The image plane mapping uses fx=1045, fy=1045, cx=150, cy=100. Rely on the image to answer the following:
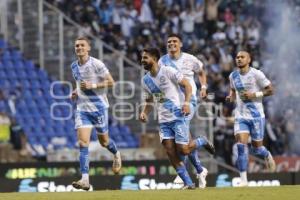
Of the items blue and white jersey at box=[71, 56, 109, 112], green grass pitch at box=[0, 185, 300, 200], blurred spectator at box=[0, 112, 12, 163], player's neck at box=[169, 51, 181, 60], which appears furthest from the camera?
blurred spectator at box=[0, 112, 12, 163]

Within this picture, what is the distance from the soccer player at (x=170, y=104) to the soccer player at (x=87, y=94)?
45.6 inches

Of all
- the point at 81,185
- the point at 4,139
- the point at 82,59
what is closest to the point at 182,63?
the point at 82,59

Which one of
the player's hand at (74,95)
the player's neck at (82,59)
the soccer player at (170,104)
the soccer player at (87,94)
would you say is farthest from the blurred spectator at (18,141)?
the soccer player at (170,104)

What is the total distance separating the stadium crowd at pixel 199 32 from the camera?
3158 cm

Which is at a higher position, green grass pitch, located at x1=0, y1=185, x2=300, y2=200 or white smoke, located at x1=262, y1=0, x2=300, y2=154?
white smoke, located at x1=262, y1=0, x2=300, y2=154

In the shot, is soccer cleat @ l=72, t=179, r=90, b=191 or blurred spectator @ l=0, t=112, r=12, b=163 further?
blurred spectator @ l=0, t=112, r=12, b=163

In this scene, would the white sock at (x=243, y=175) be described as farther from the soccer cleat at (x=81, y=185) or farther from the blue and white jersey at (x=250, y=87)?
the soccer cleat at (x=81, y=185)

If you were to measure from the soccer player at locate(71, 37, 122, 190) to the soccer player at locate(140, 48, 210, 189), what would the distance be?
1.16m

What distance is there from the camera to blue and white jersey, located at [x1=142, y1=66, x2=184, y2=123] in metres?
17.9

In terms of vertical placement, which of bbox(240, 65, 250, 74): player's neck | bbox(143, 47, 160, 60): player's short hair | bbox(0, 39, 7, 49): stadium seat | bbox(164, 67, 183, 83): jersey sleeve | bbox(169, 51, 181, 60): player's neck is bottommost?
bbox(164, 67, 183, 83): jersey sleeve

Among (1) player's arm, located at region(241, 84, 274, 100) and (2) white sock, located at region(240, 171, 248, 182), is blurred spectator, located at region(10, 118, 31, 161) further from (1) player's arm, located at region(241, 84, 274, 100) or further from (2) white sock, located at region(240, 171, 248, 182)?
(1) player's arm, located at region(241, 84, 274, 100)

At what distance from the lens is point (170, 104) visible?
18.0 metres

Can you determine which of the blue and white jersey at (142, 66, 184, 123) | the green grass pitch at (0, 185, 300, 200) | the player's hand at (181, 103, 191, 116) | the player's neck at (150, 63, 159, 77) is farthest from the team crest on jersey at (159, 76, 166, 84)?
the green grass pitch at (0, 185, 300, 200)

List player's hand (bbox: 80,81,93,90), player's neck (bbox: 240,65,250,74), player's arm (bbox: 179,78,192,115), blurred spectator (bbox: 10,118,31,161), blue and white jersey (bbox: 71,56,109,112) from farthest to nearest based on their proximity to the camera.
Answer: blurred spectator (bbox: 10,118,31,161)
player's neck (bbox: 240,65,250,74)
blue and white jersey (bbox: 71,56,109,112)
player's hand (bbox: 80,81,93,90)
player's arm (bbox: 179,78,192,115)
